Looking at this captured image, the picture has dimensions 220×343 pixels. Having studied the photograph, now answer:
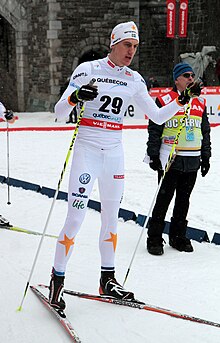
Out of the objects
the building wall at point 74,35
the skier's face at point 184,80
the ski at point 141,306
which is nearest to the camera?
the ski at point 141,306

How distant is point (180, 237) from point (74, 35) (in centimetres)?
1869

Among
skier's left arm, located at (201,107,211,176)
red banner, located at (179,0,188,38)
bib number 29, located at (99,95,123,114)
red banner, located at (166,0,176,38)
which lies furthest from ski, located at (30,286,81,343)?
red banner, located at (179,0,188,38)

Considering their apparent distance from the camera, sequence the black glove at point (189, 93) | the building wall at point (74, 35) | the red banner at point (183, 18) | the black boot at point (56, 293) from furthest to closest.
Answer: the building wall at point (74, 35) < the red banner at point (183, 18) < the black glove at point (189, 93) < the black boot at point (56, 293)

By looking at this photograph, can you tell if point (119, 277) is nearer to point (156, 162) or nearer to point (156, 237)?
point (156, 237)

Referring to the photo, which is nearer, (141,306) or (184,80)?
(141,306)

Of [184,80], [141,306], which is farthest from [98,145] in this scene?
[184,80]

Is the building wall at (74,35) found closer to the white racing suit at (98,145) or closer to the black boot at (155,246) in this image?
the black boot at (155,246)

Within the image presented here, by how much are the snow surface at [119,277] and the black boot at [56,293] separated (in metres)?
0.10

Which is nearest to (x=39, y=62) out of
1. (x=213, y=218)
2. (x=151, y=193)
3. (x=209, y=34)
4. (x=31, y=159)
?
(x=209, y=34)

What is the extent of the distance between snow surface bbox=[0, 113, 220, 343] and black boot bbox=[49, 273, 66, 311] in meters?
0.10

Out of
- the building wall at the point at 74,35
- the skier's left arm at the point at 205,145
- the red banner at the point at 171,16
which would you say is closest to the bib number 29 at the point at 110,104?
the skier's left arm at the point at 205,145

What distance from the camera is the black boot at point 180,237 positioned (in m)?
5.75

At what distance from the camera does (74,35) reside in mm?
23016

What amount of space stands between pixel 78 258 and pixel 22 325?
5.59ft
